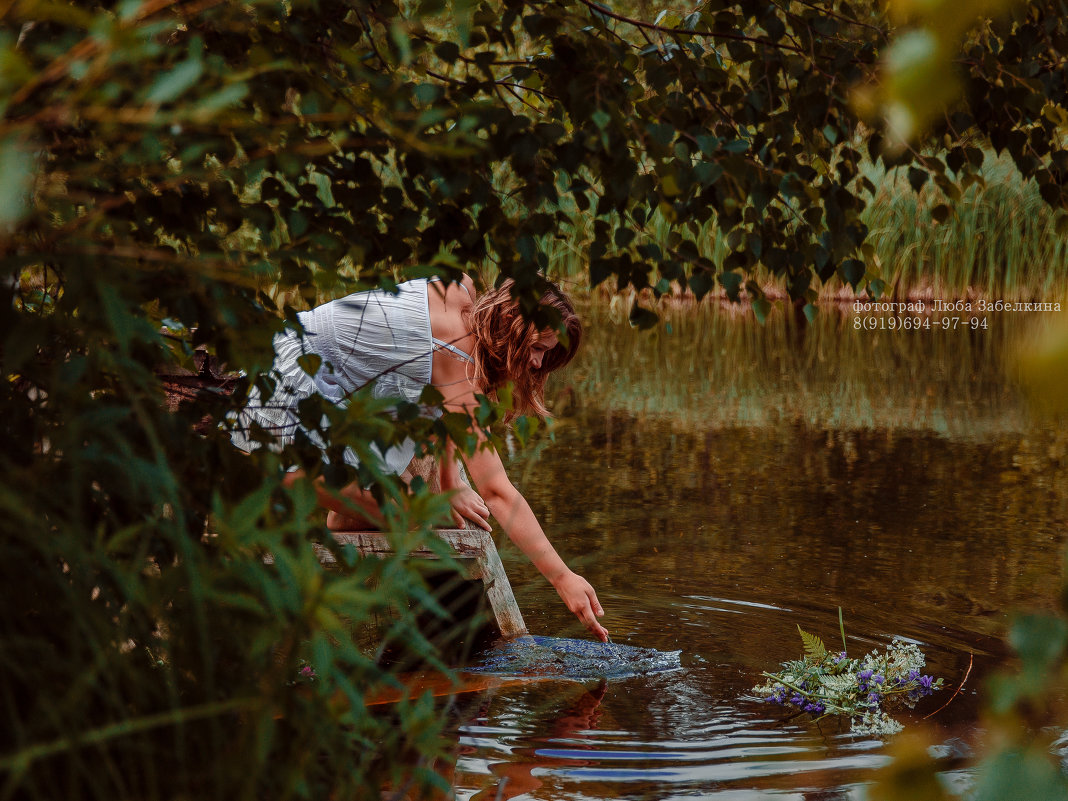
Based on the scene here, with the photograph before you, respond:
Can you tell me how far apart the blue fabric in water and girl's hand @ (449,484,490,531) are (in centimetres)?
42

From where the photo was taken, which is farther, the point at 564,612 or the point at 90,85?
the point at 564,612

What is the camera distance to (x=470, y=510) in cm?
384

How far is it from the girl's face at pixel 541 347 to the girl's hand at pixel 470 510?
0.48 m

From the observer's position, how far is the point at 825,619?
4016 millimetres

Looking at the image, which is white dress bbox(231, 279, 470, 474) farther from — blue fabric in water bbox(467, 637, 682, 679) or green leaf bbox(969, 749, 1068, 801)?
green leaf bbox(969, 749, 1068, 801)

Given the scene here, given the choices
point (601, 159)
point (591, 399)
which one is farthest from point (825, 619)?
point (591, 399)

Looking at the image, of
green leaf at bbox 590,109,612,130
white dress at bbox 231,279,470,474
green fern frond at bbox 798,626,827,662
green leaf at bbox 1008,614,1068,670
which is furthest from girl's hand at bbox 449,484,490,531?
green leaf at bbox 1008,614,1068,670

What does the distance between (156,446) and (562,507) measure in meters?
4.49

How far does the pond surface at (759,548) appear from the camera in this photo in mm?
2941

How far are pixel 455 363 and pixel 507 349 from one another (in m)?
0.25

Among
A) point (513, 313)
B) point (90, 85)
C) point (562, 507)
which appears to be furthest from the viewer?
point (562, 507)

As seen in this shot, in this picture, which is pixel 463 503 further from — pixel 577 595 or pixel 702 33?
pixel 702 33

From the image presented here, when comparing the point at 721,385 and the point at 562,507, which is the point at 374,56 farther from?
the point at 721,385

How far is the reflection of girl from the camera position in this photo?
3.42m
